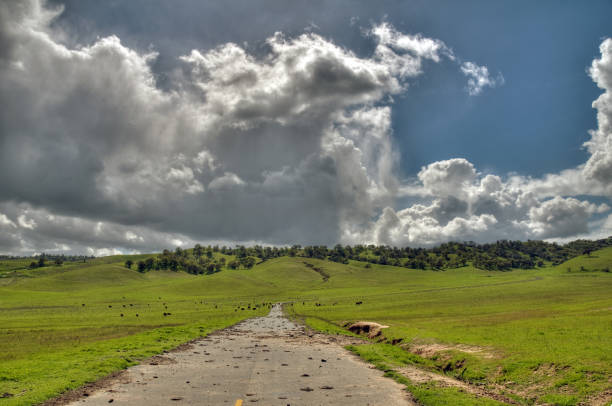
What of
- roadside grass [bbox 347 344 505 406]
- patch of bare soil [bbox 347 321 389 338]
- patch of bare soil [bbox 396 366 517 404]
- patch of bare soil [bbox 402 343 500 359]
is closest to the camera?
roadside grass [bbox 347 344 505 406]

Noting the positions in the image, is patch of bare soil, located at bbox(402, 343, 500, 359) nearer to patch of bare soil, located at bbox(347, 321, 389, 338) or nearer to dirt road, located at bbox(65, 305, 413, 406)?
dirt road, located at bbox(65, 305, 413, 406)

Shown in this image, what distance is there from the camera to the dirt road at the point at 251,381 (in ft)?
51.3

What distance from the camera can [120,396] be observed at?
52.9 ft

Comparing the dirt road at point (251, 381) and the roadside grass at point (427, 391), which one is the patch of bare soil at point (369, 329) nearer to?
the dirt road at point (251, 381)

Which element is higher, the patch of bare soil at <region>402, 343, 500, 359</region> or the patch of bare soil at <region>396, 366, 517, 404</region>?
the patch of bare soil at <region>396, 366, 517, 404</region>

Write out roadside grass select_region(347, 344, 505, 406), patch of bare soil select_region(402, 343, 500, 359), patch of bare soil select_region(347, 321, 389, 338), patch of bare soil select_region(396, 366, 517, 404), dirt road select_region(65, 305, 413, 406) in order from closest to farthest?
dirt road select_region(65, 305, 413, 406) < roadside grass select_region(347, 344, 505, 406) < patch of bare soil select_region(396, 366, 517, 404) < patch of bare soil select_region(402, 343, 500, 359) < patch of bare soil select_region(347, 321, 389, 338)

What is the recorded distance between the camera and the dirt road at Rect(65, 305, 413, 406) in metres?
15.6

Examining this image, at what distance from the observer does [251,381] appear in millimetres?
18906

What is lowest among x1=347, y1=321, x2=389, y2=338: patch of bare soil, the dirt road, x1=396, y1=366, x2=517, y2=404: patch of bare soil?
x1=347, y1=321, x2=389, y2=338: patch of bare soil

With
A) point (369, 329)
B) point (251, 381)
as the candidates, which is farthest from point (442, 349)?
point (251, 381)

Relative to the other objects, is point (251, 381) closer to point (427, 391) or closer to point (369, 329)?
point (427, 391)

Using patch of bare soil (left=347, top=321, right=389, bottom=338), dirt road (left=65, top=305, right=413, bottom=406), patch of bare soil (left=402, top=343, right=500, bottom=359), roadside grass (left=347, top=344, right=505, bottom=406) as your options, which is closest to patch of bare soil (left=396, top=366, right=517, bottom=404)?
roadside grass (left=347, top=344, right=505, bottom=406)

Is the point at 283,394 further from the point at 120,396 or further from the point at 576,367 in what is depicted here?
the point at 576,367

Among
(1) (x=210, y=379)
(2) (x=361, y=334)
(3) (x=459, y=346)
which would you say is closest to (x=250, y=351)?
(1) (x=210, y=379)
